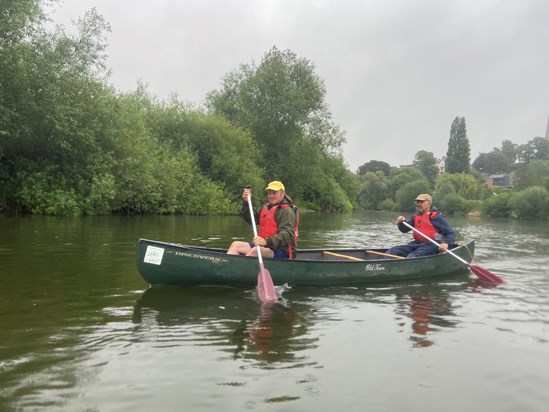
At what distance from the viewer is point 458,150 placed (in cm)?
10156

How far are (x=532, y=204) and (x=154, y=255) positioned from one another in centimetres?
5662

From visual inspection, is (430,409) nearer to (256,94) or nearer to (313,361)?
(313,361)

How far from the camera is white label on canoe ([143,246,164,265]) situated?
6.65 m

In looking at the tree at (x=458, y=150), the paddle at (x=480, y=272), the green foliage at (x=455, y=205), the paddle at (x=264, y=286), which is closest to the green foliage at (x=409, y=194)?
the green foliage at (x=455, y=205)

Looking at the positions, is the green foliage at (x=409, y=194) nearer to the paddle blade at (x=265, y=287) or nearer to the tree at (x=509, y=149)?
the tree at (x=509, y=149)

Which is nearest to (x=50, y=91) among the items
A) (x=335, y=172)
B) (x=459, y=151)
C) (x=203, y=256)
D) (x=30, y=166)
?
(x=30, y=166)

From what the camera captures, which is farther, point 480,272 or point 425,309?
point 480,272

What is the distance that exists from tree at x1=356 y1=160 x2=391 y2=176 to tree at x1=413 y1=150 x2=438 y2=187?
359 inches

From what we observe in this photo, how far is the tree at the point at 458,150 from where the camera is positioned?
100 m

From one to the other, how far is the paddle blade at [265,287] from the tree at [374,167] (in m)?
115

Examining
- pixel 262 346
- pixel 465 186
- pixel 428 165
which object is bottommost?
pixel 262 346

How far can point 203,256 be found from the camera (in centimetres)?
684

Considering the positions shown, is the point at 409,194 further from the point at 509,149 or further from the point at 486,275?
the point at 509,149

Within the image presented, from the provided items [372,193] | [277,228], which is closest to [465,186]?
[372,193]
